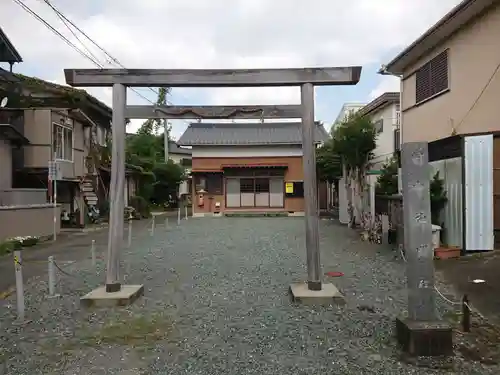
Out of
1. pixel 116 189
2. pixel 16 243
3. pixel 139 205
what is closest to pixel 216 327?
pixel 116 189

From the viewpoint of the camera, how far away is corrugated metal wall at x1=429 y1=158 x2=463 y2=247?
30.5 ft

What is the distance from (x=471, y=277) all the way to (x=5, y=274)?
899 centimetres

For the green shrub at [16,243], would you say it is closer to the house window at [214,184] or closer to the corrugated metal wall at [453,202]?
the corrugated metal wall at [453,202]

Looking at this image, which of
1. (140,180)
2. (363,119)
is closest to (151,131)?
(140,180)

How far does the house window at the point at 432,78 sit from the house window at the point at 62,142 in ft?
47.4

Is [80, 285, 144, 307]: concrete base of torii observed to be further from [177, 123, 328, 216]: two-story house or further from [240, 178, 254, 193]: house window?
[240, 178, 254, 193]: house window

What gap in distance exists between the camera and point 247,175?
96.6ft

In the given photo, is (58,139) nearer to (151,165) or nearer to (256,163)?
(256,163)

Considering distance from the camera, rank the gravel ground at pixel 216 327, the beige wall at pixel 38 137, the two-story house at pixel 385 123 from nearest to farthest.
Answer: the gravel ground at pixel 216 327 → the beige wall at pixel 38 137 → the two-story house at pixel 385 123

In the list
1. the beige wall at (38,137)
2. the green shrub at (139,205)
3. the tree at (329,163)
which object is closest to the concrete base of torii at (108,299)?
the beige wall at (38,137)

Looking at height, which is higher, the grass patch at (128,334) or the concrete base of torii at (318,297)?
the concrete base of torii at (318,297)

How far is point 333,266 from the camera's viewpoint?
9422 millimetres

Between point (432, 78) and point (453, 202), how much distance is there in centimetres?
449

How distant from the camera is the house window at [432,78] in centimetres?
1173
